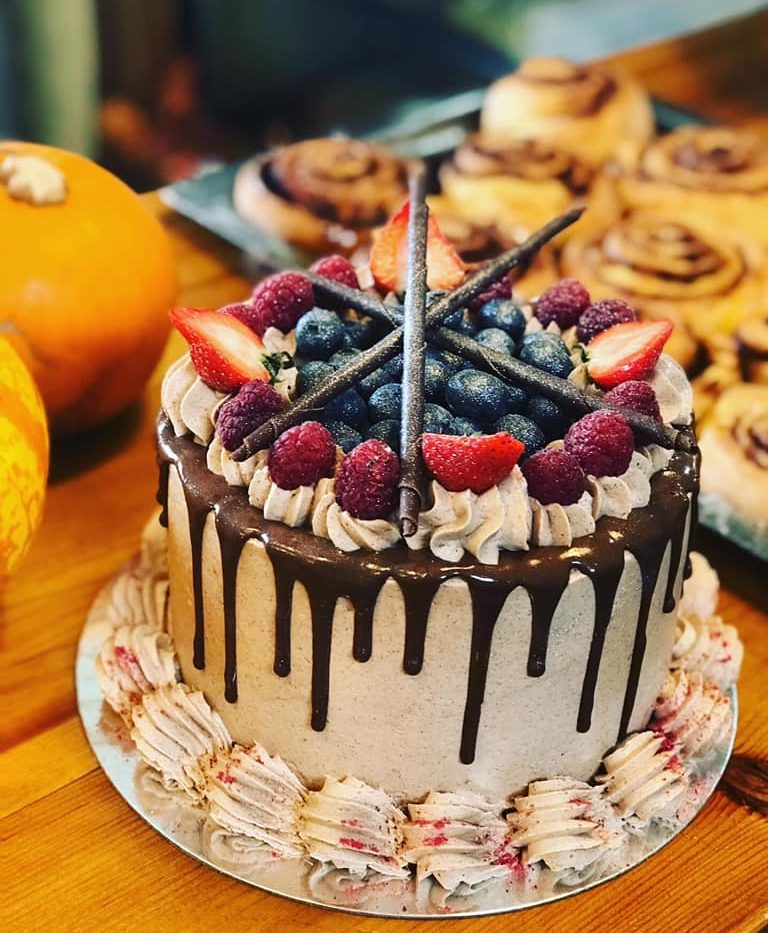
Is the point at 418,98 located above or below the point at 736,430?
below

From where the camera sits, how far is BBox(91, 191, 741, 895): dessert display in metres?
1.31

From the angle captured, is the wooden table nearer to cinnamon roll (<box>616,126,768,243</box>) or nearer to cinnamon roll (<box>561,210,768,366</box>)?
cinnamon roll (<box>561,210,768,366</box>)

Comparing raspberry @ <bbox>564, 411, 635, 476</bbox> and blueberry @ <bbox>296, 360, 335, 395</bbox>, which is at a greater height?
raspberry @ <bbox>564, 411, 635, 476</bbox>

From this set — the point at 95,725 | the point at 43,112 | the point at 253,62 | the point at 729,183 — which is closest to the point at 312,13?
the point at 253,62

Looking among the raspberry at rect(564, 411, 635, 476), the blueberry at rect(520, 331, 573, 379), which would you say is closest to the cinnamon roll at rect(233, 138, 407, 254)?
the blueberry at rect(520, 331, 573, 379)

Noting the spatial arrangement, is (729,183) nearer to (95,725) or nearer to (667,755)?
(667,755)

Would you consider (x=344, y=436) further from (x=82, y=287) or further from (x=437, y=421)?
(x=82, y=287)

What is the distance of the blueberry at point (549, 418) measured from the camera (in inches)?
57.1

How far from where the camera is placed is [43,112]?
3.87 meters

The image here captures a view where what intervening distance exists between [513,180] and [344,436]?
1.45 metres

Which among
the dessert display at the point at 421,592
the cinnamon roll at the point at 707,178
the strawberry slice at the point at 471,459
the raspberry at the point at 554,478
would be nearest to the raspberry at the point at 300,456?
the dessert display at the point at 421,592

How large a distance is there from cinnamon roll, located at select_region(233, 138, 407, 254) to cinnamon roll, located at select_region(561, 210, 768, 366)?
1.27 feet

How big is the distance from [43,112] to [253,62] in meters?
0.79

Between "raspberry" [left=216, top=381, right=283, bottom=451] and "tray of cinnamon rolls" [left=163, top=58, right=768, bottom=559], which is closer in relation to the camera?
"raspberry" [left=216, top=381, right=283, bottom=451]
